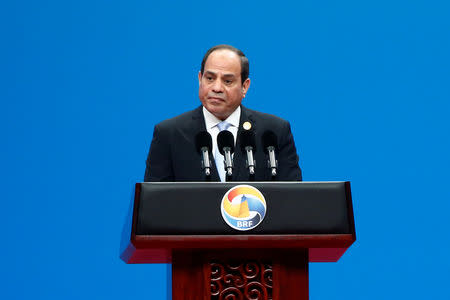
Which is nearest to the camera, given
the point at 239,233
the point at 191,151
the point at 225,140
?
the point at 239,233

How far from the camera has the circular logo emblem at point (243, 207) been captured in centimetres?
162

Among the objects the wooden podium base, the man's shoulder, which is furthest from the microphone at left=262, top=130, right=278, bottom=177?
the man's shoulder

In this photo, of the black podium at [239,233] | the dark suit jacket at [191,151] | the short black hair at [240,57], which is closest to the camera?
the black podium at [239,233]

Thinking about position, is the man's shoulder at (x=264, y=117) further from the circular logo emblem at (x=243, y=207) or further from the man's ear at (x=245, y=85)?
the circular logo emblem at (x=243, y=207)

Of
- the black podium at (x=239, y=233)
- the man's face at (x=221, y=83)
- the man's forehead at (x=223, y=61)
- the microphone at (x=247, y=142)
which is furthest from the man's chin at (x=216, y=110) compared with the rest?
the black podium at (x=239, y=233)

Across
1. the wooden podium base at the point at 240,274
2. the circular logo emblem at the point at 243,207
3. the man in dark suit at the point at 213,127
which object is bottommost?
the wooden podium base at the point at 240,274

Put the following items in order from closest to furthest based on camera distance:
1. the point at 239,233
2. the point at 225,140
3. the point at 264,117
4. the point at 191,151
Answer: the point at 239,233 → the point at 225,140 → the point at 191,151 → the point at 264,117

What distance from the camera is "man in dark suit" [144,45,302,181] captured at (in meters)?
2.06

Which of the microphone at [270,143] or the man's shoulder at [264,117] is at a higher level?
the man's shoulder at [264,117]

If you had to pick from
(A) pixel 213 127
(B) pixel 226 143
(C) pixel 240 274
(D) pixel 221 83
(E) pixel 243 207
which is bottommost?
(C) pixel 240 274

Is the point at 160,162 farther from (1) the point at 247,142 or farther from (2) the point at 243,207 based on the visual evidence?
(2) the point at 243,207

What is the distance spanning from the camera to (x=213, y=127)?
83.6 inches

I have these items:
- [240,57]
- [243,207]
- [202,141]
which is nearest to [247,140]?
[202,141]

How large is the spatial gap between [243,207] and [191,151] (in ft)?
1.54
